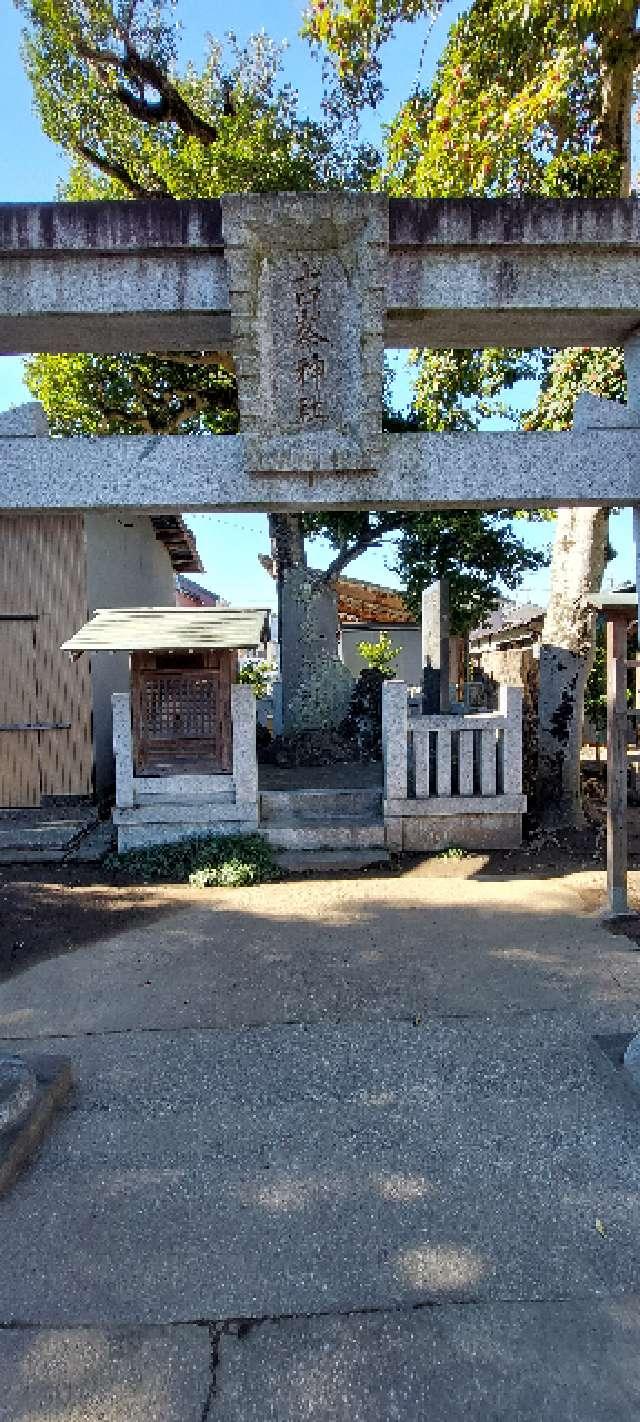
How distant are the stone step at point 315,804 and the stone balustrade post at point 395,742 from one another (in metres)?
0.35

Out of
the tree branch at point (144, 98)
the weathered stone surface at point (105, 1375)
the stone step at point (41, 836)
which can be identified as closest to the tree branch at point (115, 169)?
the tree branch at point (144, 98)

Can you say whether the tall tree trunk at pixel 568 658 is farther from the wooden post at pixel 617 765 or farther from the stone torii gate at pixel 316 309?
the stone torii gate at pixel 316 309

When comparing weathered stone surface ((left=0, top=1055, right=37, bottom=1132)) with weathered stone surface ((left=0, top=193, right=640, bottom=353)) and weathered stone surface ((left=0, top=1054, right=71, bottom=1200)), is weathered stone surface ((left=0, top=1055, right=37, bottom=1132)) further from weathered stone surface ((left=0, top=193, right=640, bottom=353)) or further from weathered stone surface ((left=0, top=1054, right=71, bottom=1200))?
weathered stone surface ((left=0, top=193, right=640, bottom=353))

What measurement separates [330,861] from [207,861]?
1.30 metres

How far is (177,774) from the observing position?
8805 mm

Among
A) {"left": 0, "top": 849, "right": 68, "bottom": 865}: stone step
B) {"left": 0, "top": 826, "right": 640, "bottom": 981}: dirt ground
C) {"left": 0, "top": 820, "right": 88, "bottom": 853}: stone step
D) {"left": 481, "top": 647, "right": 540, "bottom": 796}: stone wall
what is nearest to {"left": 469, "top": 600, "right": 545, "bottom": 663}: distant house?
{"left": 481, "top": 647, "right": 540, "bottom": 796}: stone wall

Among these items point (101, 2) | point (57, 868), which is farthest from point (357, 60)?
point (57, 868)

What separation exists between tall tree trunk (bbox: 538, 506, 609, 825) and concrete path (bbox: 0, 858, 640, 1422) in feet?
14.2

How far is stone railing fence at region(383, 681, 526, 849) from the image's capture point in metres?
8.62

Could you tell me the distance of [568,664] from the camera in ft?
32.1

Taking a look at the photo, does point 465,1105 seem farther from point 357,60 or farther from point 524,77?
point 357,60

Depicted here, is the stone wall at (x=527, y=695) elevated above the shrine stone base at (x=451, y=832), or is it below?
above

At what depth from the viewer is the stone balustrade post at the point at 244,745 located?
864 cm

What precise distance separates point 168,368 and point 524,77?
7.81 m
